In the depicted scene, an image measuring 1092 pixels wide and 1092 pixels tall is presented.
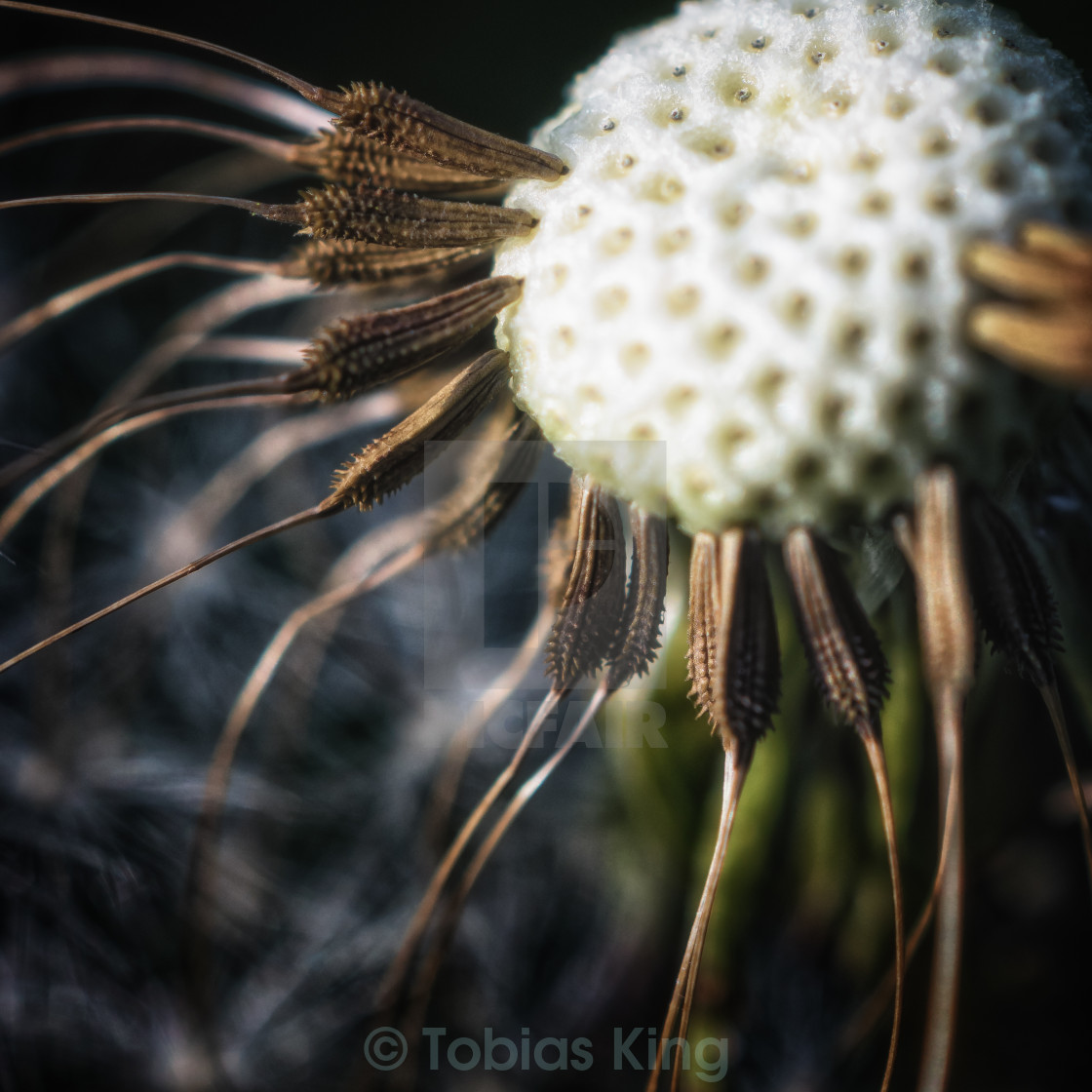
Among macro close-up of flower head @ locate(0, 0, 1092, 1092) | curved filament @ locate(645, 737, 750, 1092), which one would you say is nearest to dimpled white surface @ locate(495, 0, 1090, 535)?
macro close-up of flower head @ locate(0, 0, 1092, 1092)

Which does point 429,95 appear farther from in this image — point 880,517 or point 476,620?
point 880,517

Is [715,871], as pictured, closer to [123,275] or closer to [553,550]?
[553,550]

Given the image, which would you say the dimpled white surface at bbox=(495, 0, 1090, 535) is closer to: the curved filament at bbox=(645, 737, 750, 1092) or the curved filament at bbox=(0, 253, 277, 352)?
the curved filament at bbox=(645, 737, 750, 1092)

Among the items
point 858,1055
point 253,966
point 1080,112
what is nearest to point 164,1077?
point 253,966

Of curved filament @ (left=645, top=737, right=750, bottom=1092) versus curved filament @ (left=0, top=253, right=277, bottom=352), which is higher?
curved filament @ (left=0, top=253, right=277, bottom=352)

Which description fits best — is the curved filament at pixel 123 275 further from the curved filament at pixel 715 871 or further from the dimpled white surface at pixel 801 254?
the curved filament at pixel 715 871

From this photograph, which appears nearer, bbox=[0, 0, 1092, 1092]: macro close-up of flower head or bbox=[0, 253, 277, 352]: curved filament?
bbox=[0, 0, 1092, 1092]: macro close-up of flower head

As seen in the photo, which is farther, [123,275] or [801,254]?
[123,275]

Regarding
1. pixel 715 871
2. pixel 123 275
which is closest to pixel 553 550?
pixel 715 871

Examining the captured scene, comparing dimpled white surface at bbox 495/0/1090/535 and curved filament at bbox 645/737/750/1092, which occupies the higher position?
dimpled white surface at bbox 495/0/1090/535
